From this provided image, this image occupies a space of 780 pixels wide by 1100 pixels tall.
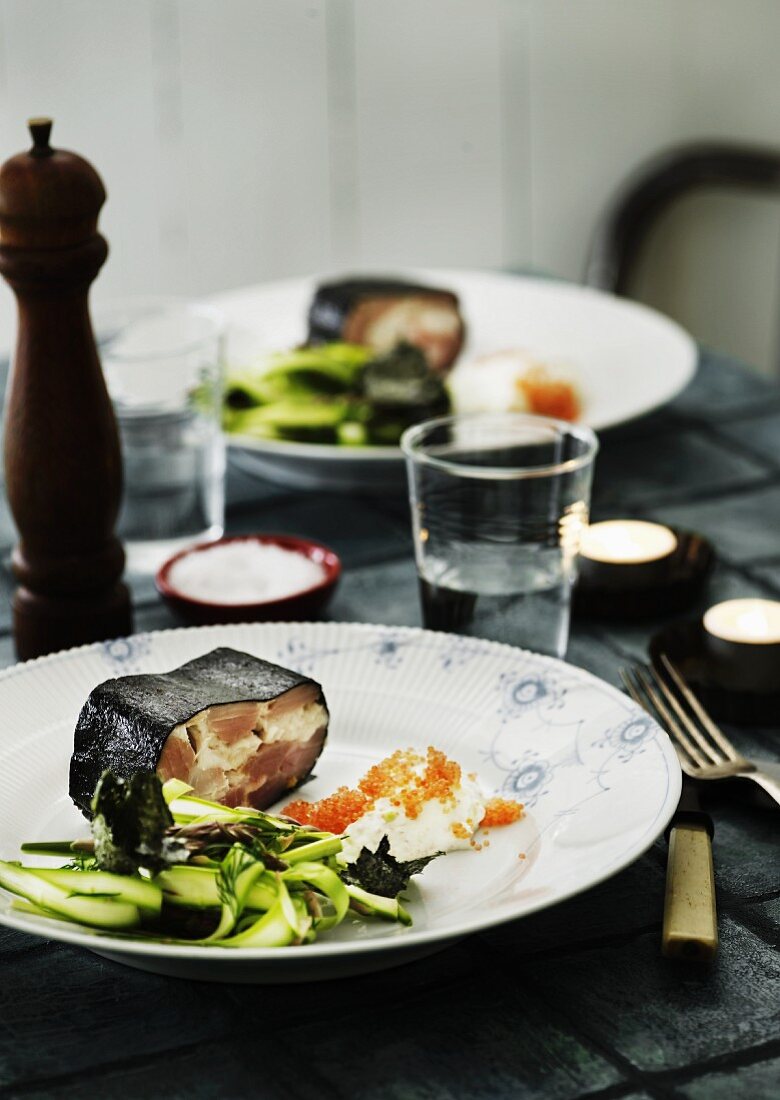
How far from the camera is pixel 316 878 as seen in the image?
0.71 meters

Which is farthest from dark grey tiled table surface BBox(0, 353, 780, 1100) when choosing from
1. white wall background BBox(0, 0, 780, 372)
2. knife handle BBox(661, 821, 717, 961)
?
white wall background BBox(0, 0, 780, 372)

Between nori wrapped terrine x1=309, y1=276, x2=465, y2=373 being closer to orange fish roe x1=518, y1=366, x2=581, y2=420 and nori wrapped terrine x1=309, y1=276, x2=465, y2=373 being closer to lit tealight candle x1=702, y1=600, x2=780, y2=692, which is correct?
orange fish roe x1=518, y1=366, x2=581, y2=420

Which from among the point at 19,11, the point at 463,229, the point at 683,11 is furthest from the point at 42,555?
the point at 683,11

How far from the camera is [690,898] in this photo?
78cm

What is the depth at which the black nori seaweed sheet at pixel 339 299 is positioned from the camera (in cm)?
183

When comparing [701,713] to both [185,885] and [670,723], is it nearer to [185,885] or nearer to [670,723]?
[670,723]

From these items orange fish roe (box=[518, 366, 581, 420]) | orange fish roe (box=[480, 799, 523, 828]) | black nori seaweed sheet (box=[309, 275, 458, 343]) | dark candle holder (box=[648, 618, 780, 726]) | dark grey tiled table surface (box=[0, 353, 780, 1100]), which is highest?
black nori seaweed sheet (box=[309, 275, 458, 343])

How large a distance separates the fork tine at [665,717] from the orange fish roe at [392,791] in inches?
5.7

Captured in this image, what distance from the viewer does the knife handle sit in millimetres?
743

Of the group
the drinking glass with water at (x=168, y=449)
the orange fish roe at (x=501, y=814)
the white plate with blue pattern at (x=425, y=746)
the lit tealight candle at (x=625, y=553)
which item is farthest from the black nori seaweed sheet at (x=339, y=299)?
the orange fish roe at (x=501, y=814)

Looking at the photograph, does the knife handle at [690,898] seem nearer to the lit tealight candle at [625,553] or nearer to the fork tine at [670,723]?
the fork tine at [670,723]

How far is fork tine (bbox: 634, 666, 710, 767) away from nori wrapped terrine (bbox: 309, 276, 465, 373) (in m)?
0.84

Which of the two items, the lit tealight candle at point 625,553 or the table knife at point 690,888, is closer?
the table knife at point 690,888

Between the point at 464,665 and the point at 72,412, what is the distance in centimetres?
34
